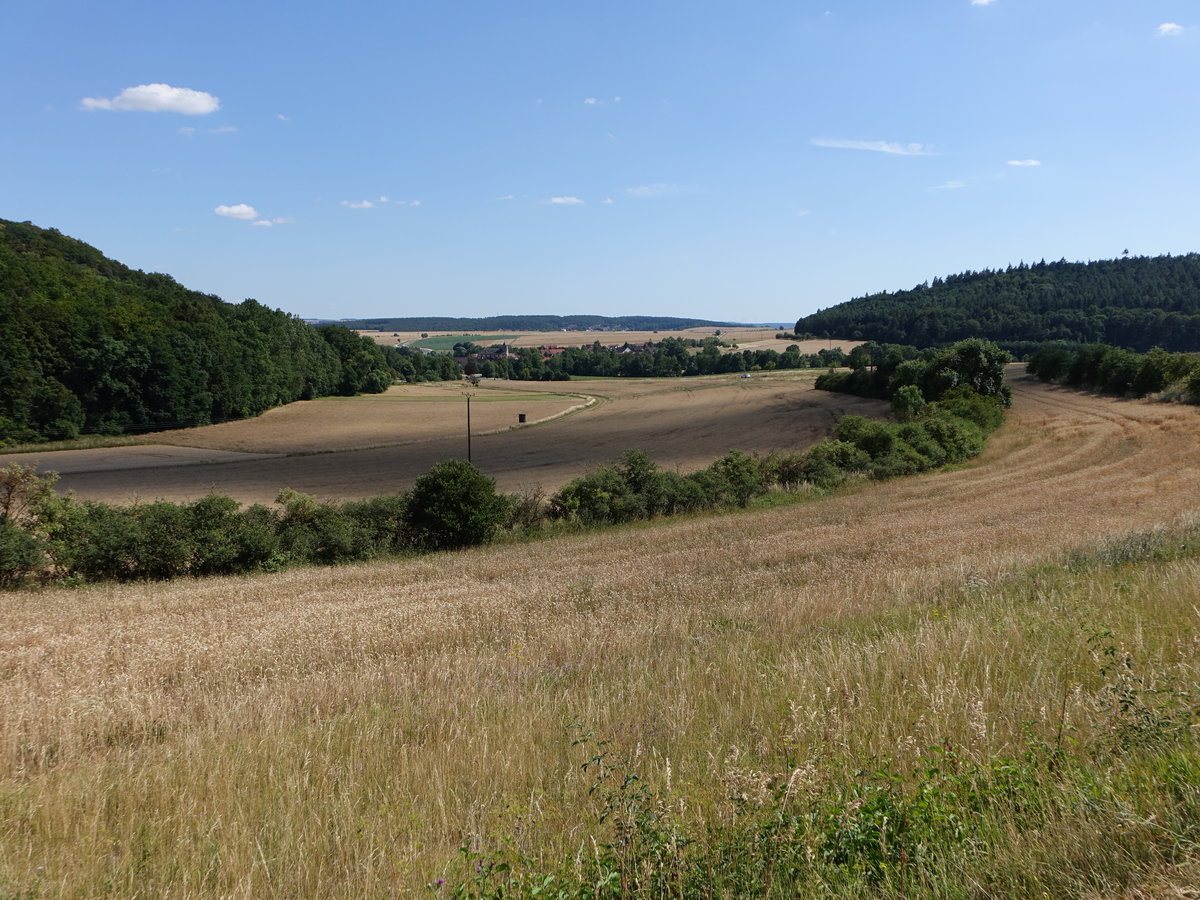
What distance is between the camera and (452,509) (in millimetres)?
28953

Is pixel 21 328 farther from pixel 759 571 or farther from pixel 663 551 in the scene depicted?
pixel 759 571

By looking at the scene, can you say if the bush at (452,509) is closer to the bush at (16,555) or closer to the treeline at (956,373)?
the bush at (16,555)

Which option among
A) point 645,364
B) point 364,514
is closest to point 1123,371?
point 364,514

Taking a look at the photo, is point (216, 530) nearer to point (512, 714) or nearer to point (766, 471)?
point (512, 714)

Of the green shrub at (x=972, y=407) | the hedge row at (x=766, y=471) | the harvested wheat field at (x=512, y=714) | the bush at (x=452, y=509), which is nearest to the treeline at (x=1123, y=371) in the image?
the green shrub at (x=972, y=407)

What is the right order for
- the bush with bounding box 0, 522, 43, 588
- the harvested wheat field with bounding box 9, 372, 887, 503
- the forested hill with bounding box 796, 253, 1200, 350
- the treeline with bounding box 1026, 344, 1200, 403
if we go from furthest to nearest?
the forested hill with bounding box 796, 253, 1200, 350, the treeline with bounding box 1026, 344, 1200, 403, the harvested wheat field with bounding box 9, 372, 887, 503, the bush with bounding box 0, 522, 43, 588

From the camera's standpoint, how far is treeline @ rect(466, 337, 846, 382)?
13500 centimetres

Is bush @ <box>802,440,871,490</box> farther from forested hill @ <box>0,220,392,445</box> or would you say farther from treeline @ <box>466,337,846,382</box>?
treeline @ <box>466,337,846,382</box>

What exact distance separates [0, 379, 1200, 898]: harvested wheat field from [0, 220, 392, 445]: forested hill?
59.5 metres

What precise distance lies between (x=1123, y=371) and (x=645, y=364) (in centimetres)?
8081

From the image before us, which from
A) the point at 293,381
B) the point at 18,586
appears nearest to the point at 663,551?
the point at 18,586

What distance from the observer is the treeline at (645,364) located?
135000mm

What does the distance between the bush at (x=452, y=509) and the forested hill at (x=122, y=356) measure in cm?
5022

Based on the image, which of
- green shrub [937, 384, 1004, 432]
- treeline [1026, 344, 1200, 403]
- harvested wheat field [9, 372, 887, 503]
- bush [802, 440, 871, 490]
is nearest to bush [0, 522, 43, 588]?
harvested wheat field [9, 372, 887, 503]
